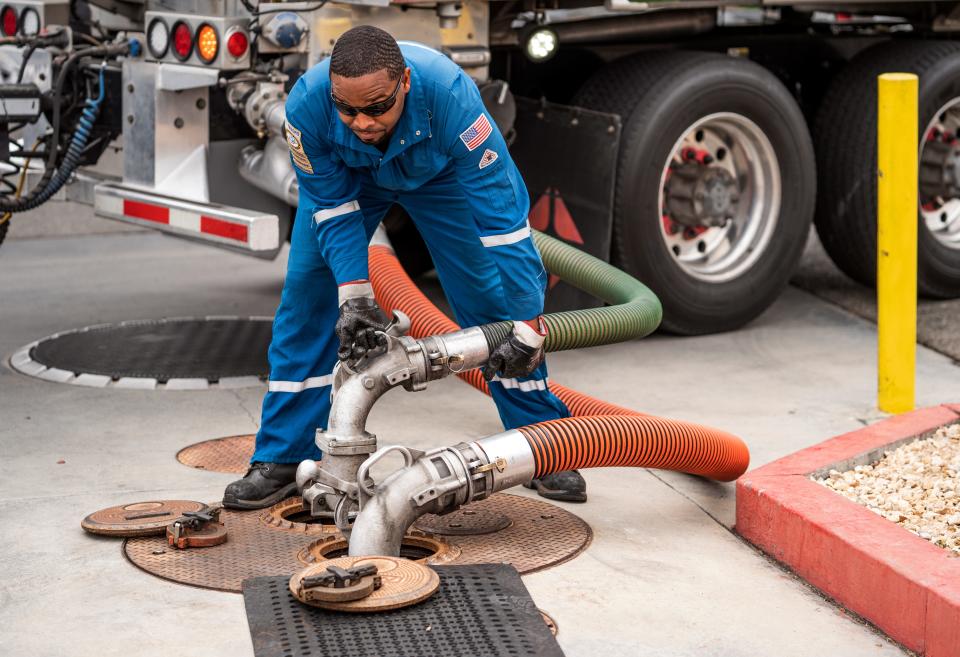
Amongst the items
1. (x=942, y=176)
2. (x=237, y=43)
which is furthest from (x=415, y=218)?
(x=942, y=176)

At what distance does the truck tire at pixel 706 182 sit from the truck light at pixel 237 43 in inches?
69.8

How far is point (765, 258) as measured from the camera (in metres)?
7.03

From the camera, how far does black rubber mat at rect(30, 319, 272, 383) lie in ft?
19.9

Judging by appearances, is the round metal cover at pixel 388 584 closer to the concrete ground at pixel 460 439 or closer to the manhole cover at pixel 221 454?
the concrete ground at pixel 460 439

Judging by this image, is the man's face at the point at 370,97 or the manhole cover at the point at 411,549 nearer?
the man's face at the point at 370,97

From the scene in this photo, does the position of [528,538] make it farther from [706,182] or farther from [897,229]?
[706,182]

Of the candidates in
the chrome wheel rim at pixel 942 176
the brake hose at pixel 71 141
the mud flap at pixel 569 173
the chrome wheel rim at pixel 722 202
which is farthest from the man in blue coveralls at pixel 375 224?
the chrome wheel rim at pixel 942 176

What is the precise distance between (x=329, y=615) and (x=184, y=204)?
2.54m

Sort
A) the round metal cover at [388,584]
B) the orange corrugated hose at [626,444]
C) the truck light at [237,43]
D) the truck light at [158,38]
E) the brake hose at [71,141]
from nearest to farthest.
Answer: the round metal cover at [388,584], the orange corrugated hose at [626,444], the truck light at [237,43], the truck light at [158,38], the brake hose at [71,141]

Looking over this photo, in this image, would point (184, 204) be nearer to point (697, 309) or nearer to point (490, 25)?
point (490, 25)

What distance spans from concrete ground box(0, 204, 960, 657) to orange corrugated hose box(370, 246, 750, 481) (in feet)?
0.55

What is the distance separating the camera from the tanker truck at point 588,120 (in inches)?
225

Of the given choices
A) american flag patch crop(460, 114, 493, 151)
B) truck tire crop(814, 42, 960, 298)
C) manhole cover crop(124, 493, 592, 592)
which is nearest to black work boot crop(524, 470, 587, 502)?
manhole cover crop(124, 493, 592, 592)

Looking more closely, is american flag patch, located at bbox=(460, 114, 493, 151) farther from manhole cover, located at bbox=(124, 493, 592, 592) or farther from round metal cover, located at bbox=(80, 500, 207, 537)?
round metal cover, located at bbox=(80, 500, 207, 537)
